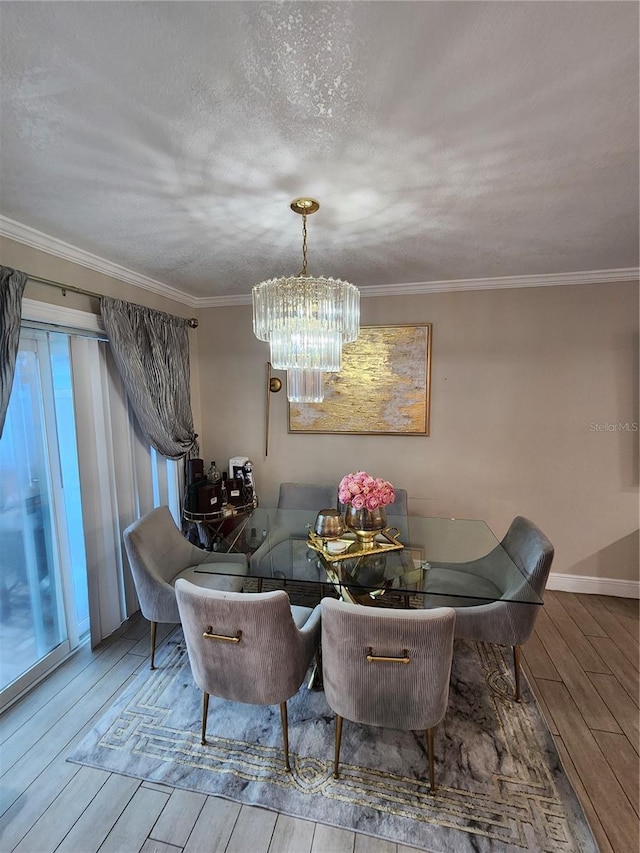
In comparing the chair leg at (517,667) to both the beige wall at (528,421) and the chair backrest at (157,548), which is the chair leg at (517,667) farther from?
the chair backrest at (157,548)

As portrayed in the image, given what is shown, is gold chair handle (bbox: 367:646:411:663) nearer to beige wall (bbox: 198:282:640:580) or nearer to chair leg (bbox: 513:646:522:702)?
chair leg (bbox: 513:646:522:702)

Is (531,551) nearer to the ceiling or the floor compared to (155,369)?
nearer to the floor

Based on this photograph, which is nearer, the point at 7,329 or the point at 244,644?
the point at 244,644

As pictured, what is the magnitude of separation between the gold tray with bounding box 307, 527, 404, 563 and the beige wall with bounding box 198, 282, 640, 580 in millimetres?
913

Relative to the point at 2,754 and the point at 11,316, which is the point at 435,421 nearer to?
the point at 11,316

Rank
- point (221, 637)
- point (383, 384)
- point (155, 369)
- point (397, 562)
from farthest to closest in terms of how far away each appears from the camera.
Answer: point (383, 384)
point (155, 369)
point (397, 562)
point (221, 637)

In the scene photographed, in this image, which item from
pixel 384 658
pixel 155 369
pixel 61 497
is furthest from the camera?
pixel 155 369

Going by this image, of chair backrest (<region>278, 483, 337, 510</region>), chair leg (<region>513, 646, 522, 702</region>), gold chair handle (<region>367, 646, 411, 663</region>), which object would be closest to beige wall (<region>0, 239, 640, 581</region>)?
chair backrest (<region>278, 483, 337, 510</region>)

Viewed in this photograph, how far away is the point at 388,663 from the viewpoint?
56.1 inches

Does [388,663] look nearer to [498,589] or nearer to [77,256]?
[498,589]

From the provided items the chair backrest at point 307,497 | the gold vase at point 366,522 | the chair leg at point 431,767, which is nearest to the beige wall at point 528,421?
the chair backrest at point 307,497

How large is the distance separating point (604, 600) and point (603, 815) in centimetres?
188

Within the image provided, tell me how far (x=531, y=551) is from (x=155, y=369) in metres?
2.71

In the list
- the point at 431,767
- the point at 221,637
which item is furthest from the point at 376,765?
the point at 221,637
